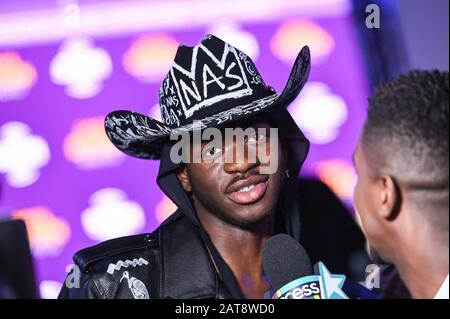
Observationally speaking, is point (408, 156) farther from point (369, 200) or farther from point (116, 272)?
point (116, 272)

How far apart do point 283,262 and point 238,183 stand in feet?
1.09

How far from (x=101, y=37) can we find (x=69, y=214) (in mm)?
880

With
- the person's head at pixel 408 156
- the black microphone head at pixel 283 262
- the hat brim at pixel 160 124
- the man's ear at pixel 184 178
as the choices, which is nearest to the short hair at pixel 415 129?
the person's head at pixel 408 156

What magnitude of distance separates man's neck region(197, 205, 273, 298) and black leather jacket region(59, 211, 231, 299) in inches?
2.4

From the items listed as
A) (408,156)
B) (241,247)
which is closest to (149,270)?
(241,247)

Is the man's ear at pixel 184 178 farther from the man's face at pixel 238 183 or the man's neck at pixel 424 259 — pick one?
the man's neck at pixel 424 259

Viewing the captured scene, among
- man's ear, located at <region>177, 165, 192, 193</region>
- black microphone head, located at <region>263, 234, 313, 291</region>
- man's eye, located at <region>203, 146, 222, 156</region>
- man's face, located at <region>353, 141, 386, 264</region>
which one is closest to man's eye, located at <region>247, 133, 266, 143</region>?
man's eye, located at <region>203, 146, 222, 156</region>

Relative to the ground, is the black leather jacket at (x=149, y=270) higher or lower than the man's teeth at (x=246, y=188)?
lower

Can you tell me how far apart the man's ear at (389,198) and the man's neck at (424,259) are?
53 mm

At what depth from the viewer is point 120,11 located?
316cm

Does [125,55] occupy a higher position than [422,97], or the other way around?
[125,55]

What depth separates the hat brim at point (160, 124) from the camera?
1919 millimetres
